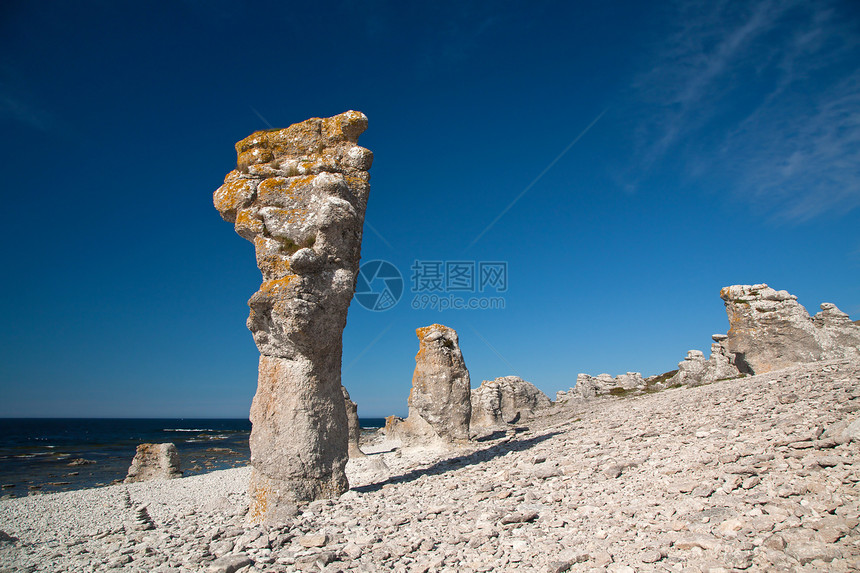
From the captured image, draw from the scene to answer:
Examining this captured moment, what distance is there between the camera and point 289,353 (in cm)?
893

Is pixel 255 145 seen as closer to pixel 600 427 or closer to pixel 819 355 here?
pixel 600 427

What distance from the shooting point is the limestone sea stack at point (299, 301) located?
8508 millimetres

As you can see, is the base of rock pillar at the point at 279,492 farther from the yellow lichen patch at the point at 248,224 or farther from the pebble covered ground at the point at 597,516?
the yellow lichen patch at the point at 248,224

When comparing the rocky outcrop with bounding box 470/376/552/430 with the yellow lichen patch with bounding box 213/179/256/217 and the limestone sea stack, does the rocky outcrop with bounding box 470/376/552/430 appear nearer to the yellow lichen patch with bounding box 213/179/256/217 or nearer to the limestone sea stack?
the limestone sea stack

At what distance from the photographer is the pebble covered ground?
14.3 feet

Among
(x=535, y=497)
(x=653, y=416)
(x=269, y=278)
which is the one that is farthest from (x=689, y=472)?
(x=269, y=278)

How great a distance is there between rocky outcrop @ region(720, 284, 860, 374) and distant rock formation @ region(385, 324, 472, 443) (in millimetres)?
12921

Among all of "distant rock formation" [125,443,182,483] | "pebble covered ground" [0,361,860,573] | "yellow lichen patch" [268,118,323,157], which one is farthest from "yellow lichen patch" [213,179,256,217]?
"distant rock formation" [125,443,182,483]

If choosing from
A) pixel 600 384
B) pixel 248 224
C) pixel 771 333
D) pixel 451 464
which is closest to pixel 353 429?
pixel 451 464

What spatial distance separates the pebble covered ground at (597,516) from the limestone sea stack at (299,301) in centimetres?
85

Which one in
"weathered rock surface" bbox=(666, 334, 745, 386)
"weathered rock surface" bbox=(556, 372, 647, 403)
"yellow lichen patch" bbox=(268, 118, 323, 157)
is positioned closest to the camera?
"yellow lichen patch" bbox=(268, 118, 323, 157)

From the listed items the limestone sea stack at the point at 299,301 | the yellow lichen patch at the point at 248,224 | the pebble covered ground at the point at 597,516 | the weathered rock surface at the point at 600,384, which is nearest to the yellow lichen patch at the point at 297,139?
the limestone sea stack at the point at 299,301

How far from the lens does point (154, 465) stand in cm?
2167

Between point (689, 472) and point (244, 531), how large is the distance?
6917 millimetres
